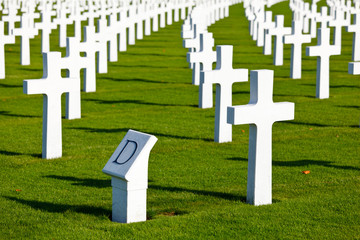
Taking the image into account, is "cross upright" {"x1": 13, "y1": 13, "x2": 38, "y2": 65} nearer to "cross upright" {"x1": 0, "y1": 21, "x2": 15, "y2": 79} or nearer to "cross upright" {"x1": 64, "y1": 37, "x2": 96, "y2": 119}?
"cross upright" {"x1": 0, "y1": 21, "x2": 15, "y2": 79}

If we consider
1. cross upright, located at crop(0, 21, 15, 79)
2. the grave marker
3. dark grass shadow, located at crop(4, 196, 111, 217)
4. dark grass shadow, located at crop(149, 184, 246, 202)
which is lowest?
dark grass shadow, located at crop(4, 196, 111, 217)

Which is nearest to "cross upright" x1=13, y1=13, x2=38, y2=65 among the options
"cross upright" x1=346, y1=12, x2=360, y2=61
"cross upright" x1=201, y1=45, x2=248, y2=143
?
"cross upright" x1=346, y1=12, x2=360, y2=61

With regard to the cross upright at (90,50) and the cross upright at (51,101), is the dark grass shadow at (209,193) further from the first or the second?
the cross upright at (90,50)

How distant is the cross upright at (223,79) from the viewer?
32.7 feet

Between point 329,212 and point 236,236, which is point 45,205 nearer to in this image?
point 236,236

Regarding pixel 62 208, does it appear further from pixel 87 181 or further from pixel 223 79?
→ pixel 223 79

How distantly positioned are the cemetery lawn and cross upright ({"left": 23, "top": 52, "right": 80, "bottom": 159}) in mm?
201

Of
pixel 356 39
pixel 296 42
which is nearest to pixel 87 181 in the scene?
pixel 296 42

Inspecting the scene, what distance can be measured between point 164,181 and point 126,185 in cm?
174

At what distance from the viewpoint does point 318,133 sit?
10.9 metres

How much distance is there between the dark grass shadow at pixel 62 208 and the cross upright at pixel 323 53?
24.4 feet

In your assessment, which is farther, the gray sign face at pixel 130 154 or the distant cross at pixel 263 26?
the distant cross at pixel 263 26

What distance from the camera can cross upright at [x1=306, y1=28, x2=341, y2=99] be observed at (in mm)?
13609

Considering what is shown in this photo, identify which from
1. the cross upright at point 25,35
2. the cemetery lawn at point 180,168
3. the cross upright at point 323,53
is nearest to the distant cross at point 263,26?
the cemetery lawn at point 180,168
